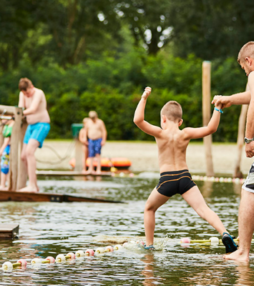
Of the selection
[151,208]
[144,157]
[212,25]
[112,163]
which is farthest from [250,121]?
[212,25]

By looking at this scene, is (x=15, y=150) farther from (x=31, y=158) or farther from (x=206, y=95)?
(x=206, y=95)

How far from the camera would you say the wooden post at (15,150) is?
975 cm

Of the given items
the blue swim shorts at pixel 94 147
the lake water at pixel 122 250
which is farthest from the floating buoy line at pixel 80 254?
the blue swim shorts at pixel 94 147

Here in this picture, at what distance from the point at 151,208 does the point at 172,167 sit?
0.43 m

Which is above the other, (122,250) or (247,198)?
(247,198)

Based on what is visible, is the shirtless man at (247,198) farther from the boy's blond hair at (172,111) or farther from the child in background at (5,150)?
the child in background at (5,150)

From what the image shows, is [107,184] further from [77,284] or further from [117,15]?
[117,15]

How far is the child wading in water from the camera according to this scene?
223 inches

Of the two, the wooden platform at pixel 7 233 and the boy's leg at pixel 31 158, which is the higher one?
the boy's leg at pixel 31 158

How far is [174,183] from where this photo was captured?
5672 mm

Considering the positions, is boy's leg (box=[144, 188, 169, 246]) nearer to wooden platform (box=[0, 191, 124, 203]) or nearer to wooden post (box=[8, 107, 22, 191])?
wooden platform (box=[0, 191, 124, 203])

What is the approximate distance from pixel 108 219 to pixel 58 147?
65.3ft

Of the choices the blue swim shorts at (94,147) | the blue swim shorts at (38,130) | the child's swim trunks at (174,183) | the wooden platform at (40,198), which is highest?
the blue swim shorts at (38,130)

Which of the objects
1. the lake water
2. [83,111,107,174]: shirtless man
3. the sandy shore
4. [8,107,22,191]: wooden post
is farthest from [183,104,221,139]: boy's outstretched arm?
the sandy shore
